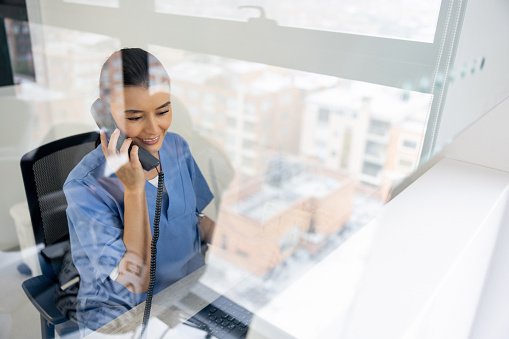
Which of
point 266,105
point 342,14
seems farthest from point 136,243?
point 342,14

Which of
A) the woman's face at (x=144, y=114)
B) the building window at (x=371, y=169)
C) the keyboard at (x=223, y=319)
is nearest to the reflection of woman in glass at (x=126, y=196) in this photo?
the woman's face at (x=144, y=114)

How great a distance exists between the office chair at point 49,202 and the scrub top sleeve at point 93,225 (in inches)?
0.5

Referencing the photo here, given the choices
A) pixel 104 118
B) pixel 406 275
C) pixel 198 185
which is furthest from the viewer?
pixel 406 275

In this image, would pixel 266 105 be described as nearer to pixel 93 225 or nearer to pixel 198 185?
pixel 198 185

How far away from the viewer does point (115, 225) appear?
0.48m

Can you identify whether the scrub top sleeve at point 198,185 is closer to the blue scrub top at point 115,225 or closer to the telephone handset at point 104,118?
the blue scrub top at point 115,225

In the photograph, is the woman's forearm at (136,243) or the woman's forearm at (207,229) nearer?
the woman's forearm at (136,243)

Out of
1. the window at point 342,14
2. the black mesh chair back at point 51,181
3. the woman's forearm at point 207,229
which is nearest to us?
the black mesh chair back at point 51,181

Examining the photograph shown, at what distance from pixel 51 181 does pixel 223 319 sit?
355mm

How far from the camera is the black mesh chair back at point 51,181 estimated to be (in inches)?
16.9

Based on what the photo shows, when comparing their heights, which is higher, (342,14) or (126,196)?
(342,14)

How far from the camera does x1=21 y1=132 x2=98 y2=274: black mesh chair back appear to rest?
16.9 inches

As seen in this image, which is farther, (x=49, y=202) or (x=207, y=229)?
(x=207, y=229)

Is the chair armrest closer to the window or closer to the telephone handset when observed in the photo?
the telephone handset
